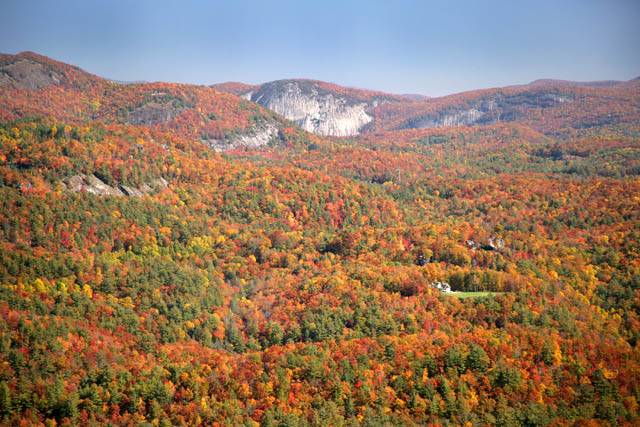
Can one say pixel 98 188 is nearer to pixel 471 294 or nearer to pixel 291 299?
pixel 291 299

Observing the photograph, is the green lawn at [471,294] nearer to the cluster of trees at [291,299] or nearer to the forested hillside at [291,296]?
the forested hillside at [291,296]

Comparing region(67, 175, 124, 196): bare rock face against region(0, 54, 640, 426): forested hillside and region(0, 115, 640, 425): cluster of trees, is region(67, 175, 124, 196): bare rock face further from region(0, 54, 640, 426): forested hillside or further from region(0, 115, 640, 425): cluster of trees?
region(0, 115, 640, 425): cluster of trees

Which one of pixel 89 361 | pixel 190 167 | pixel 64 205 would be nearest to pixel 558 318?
pixel 89 361

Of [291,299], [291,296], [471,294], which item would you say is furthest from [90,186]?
[471,294]

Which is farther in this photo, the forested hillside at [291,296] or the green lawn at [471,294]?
the green lawn at [471,294]

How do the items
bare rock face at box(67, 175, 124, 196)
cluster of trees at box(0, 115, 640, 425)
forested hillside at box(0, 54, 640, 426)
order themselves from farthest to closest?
1. bare rock face at box(67, 175, 124, 196)
2. cluster of trees at box(0, 115, 640, 425)
3. forested hillside at box(0, 54, 640, 426)

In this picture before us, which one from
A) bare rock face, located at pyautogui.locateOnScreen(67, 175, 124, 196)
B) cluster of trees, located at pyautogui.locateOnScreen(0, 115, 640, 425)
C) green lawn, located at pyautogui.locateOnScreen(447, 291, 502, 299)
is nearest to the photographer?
cluster of trees, located at pyautogui.locateOnScreen(0, 115, 640, 425)

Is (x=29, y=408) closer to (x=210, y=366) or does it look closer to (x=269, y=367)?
(x=210, y=366)

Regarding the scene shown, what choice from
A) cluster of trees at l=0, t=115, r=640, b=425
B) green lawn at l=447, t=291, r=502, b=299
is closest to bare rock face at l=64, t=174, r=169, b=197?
cluster of trees at l=0, t=115, r=640, b=425

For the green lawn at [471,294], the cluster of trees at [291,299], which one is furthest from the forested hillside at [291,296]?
the green lawn at [471,294]
